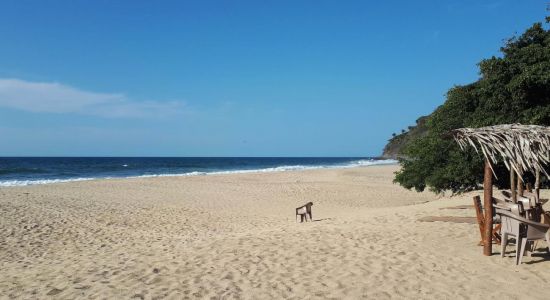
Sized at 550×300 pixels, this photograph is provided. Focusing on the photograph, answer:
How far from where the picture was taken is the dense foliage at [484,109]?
37.8 ft

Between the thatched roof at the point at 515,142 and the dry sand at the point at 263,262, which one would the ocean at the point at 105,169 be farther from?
the thatched roof at the point at 515,142

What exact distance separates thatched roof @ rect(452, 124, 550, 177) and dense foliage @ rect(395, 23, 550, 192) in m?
5.67

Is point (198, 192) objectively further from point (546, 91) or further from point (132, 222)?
point (546, 91)

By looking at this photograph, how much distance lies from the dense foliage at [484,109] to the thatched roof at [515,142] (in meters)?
5.67

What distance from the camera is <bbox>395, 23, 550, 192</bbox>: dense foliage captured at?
37.8ft

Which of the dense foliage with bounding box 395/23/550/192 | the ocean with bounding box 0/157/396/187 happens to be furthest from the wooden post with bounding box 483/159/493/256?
the ocean with bounding box 0/157/396/187

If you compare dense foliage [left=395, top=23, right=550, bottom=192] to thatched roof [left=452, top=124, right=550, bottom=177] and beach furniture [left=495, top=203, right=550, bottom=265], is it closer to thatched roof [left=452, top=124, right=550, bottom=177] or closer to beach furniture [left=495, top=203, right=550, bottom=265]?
thatched roof [left=452, top=124, right=550, bottom=177]

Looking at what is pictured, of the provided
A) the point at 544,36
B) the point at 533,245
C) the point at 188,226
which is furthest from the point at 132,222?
the point at 544,36

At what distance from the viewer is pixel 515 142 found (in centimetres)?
616

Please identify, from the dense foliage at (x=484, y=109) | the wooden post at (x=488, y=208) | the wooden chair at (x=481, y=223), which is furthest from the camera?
the dense foliage at (x=484, y=109)

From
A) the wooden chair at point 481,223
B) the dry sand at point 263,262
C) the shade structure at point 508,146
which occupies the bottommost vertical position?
the dry sand at point 263,262

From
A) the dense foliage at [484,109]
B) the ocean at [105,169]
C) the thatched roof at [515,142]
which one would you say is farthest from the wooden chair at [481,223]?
the ocean at [105,169]

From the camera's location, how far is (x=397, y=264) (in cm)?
624

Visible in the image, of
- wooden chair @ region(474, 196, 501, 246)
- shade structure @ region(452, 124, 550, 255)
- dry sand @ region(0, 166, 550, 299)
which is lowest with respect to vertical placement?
dry sand @ region(0, 166, 550, 299)
